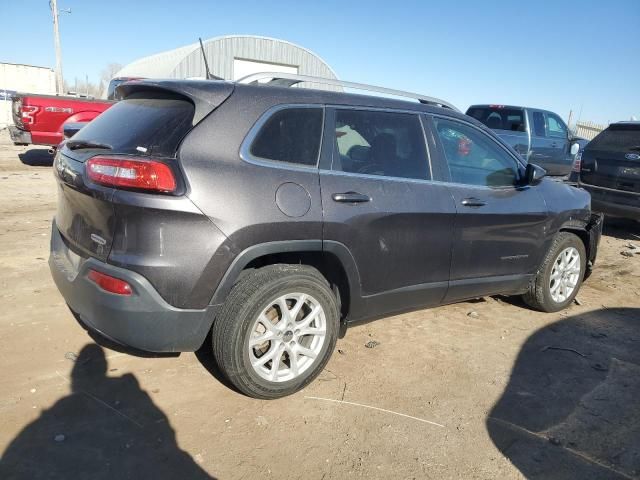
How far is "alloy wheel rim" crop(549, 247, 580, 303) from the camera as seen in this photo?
457cm

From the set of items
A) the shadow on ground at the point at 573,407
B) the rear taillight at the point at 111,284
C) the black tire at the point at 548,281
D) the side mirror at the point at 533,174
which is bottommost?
the shadow on ground at the point at 573,407

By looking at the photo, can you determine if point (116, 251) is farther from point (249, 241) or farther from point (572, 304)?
point (572, 304)

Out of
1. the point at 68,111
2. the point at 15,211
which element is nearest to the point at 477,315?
the point at 15,211

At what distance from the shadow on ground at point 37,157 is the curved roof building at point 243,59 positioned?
499 inches

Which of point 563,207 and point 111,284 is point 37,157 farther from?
point 563,207

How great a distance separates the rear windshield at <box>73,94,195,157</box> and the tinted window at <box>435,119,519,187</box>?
1875 millimetres

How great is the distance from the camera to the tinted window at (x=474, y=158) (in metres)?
3.69

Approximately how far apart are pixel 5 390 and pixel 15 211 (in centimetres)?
497

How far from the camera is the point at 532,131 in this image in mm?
11773

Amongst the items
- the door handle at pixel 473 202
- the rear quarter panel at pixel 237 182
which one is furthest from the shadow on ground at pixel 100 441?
the door handle at pixel 473 202

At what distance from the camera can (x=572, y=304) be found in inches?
195

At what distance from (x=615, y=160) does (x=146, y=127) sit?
7.12 metres

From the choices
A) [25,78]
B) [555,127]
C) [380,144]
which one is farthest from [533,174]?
[25,78]

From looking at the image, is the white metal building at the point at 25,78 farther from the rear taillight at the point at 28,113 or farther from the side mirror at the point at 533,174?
Answer: the side mirror at the point at 533,174
